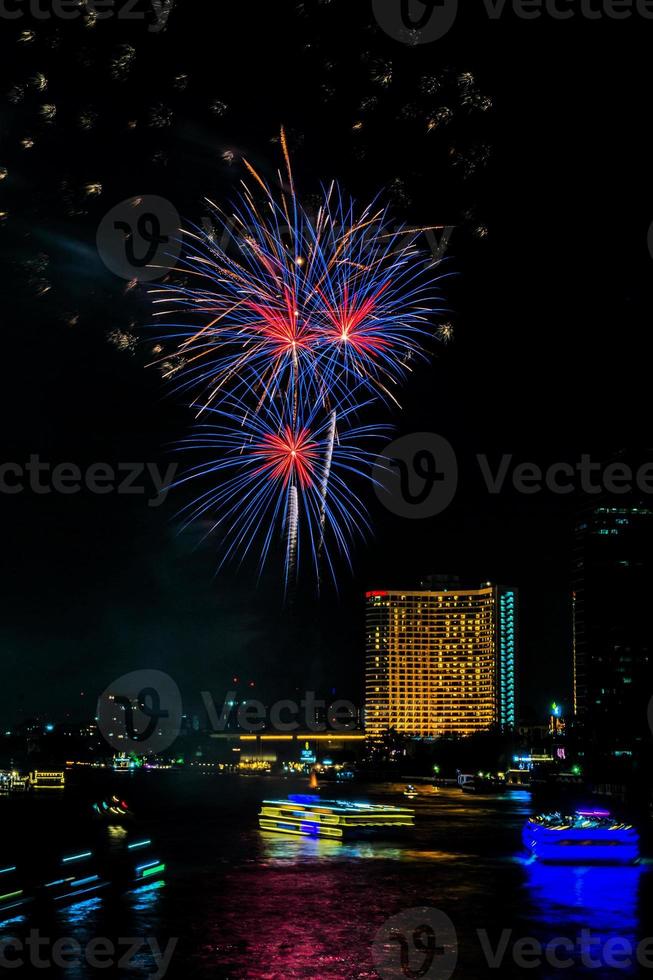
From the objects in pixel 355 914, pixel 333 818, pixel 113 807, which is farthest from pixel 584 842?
pixel 113 807

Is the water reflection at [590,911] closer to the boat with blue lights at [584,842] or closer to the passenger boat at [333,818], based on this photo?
the boat with blue lights at [584,842]

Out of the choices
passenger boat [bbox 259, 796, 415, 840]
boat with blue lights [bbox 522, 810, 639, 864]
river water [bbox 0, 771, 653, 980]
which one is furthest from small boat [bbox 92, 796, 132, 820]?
boat with blue lights [bbox 522, 810, 639, 864]

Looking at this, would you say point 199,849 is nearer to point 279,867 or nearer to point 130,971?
point 279,867

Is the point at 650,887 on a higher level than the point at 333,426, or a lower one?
lower

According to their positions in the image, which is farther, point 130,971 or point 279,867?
point 279,867

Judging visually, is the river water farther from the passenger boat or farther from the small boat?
the small boat

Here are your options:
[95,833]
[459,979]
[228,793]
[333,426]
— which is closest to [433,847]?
[95,833]

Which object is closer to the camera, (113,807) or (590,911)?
(590,911)

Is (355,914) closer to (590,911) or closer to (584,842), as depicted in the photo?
(590,911)
